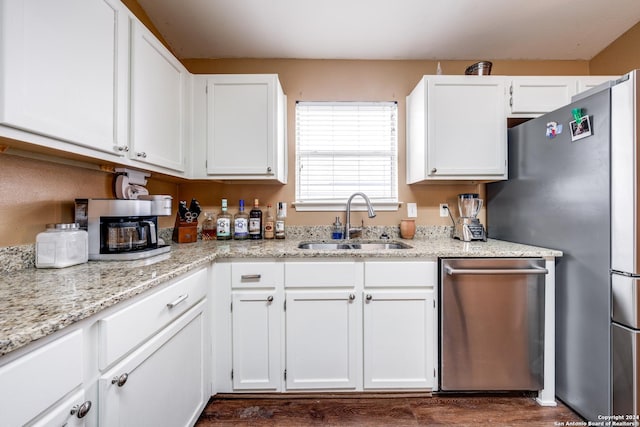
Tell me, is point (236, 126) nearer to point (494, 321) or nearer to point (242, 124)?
point (242, 124)

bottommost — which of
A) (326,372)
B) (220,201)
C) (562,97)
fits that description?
(326,372)

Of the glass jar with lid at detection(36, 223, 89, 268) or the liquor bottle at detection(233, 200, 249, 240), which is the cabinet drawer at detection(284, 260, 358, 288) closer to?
the liquor bottle at detection(233, 200, 249, 240)

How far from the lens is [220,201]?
7.61ft

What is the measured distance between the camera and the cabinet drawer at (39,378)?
551mm

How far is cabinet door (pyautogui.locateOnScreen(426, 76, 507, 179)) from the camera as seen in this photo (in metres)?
1.94

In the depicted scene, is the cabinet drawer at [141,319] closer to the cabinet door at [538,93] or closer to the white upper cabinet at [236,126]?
the white upper cabinet at [236,126]

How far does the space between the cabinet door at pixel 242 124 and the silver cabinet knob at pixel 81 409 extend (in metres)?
1.44

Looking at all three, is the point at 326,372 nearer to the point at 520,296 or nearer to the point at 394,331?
the point at 394,331

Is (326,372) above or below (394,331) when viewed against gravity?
below

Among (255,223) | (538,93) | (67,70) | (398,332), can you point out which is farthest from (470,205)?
Result: (67,70)

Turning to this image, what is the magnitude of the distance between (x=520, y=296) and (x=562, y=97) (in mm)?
1453

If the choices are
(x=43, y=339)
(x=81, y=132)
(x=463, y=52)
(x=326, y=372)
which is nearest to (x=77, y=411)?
(x=43, y=339)

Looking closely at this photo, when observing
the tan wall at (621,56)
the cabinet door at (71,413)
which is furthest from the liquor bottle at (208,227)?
the tan wall at (621,56)

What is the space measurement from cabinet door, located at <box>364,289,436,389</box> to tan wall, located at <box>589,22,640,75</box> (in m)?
2.23
